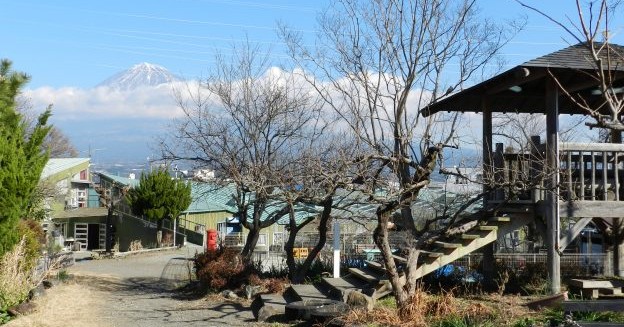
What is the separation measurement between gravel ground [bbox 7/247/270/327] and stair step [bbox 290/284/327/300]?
0.98 meters

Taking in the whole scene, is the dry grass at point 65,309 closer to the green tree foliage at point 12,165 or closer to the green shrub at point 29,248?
the green shrub at point 29,248

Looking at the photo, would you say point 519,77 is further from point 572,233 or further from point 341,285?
point 341,285

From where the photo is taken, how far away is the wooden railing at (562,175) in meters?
12.8

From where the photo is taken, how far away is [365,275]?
1425 centimetres

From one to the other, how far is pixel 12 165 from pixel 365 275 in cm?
818

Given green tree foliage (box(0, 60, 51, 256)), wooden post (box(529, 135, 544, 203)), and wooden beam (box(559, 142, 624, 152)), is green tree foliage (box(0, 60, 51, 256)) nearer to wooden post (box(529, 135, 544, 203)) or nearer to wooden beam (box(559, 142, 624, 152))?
wooden post (box(529, 135, 544, 203))

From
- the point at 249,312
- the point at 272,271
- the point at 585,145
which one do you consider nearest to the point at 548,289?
the point at 585,145

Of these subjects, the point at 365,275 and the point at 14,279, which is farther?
the point at 14,279

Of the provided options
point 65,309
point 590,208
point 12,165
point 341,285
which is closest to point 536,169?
point 590,208

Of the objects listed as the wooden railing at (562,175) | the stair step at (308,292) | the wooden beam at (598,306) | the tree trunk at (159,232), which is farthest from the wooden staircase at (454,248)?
the tree trunk at (159,232)

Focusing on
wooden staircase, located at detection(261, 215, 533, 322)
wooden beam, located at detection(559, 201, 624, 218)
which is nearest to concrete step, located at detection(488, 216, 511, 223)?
wooden staircase, located at detection(261, 215, 533, 322)

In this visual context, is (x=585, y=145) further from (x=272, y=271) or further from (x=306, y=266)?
(x=272, y=271)

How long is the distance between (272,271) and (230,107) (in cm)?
434

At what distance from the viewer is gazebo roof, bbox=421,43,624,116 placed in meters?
12.3
